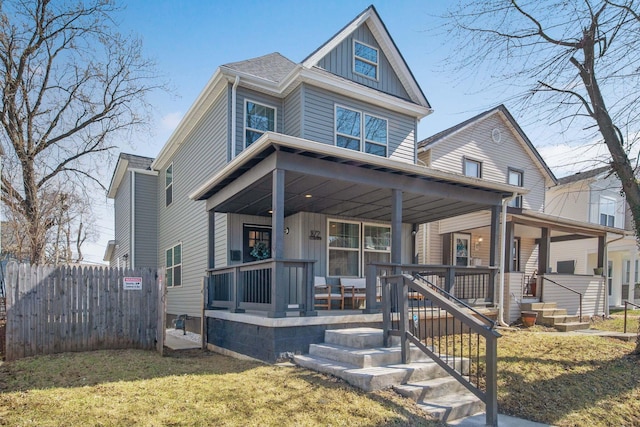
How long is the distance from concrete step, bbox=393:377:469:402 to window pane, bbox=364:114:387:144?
6.79 metres

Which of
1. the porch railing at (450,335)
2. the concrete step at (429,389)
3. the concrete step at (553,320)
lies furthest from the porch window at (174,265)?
the concrete step at (553,320)

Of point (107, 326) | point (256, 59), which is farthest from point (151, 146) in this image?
point (107, 326)

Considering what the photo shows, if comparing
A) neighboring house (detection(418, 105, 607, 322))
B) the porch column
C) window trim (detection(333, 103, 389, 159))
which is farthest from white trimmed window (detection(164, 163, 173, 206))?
the porch column

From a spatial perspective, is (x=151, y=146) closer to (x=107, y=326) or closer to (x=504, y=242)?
(x=107, y=326)

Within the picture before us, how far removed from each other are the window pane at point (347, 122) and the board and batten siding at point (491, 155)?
11.4 feet

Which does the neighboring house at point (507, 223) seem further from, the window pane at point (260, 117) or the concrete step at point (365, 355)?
the concrete step at point (365, 355)

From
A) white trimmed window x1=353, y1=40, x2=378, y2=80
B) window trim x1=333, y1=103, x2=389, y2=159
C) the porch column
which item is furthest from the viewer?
the porch column

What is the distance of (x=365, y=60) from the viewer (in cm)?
1070

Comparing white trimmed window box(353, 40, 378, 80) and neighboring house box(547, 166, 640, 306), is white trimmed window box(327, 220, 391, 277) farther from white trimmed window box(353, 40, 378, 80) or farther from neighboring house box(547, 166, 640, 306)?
neighboring house box(547, 166, 640, 306)

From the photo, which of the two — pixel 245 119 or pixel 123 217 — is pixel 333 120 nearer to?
pixel 245 119

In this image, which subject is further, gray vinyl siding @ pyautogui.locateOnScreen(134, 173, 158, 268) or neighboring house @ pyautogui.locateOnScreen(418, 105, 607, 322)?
gray vinyl siding @ pyautogui.locateOnScreen(134, 173, 158, 268)

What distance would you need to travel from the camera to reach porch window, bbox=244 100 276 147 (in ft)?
30.6

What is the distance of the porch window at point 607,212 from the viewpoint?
18.2m

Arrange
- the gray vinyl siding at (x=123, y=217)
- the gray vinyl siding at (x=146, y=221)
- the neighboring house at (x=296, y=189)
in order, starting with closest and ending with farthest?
the neighboring house at (x=296, y=189) < the gray vinyl siding at (x=146, y=221) < the gray vinyl siding at (x=123, y=217)
